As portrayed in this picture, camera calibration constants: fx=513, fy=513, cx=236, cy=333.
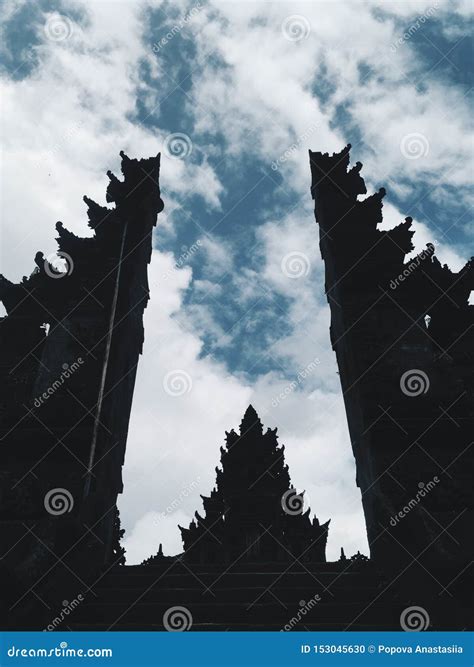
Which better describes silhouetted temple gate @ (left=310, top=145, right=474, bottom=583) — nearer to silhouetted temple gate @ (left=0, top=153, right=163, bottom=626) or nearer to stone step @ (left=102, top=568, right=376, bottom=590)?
stone step @ (left=102, top=568, right=376, bottom=590)

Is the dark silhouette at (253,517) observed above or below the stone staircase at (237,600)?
above

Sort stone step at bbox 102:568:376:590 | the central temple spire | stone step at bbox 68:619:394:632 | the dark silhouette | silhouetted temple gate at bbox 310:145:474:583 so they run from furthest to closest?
the central temple spire, the dark silhouette, silhouetted temple gate at bbox 310:145:474:583, stone step at bbox 102:568:376:590, stone step at bbox 68:619:394:632

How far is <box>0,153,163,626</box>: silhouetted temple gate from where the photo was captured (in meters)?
7.62

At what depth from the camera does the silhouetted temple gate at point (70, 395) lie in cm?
762

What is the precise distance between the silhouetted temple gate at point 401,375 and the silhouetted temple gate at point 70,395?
4.66m

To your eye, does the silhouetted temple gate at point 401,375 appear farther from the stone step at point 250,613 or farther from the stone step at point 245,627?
the stone step at point 245,627

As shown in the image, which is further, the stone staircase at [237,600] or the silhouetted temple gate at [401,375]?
the silhouetted temple gate at [401,375]

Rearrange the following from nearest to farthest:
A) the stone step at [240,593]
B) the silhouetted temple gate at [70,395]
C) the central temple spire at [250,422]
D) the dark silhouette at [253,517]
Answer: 1. the stone step at [240,593]
2. the silhouetted temple gate at [70,395]
3. the dark silhouette at [253,517]
4. the central temple spire at [250,422]

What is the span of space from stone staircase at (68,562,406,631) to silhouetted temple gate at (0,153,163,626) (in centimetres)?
70

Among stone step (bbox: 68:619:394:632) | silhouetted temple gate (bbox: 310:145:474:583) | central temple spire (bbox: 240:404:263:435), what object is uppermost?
central temple spire (bbox: 240:404:263:435)

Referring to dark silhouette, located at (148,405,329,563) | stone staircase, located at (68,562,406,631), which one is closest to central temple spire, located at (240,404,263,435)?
dark silhouette, located at (148,405,329,563)

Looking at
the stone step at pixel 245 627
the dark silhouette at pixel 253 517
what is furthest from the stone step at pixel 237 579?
the dark silhouette at pixel 253 517

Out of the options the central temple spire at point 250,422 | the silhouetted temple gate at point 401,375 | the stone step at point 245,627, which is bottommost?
the stone step at point 245,627

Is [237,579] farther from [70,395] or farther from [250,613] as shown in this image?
[70,395]
